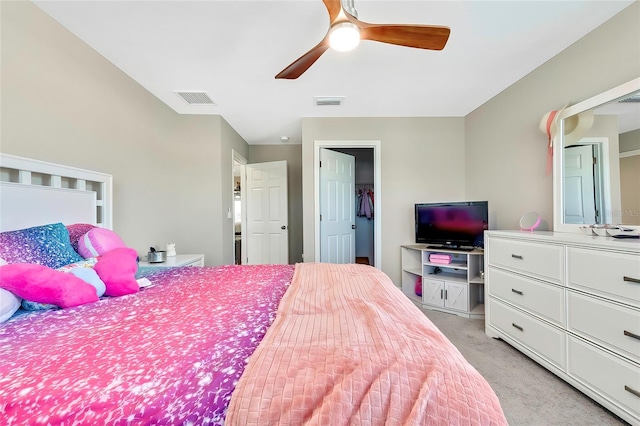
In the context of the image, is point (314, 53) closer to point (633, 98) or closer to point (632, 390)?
point (633, 98)

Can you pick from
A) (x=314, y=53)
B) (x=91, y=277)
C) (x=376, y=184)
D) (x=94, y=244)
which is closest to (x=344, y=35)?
(x=314, y=53)

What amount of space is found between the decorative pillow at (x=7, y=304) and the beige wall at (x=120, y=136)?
95 cm

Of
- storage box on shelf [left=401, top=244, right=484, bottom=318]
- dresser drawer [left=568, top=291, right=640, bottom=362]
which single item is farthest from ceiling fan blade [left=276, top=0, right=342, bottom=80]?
storage box on shelf [left=401, top=244, right=484, bottom=318]

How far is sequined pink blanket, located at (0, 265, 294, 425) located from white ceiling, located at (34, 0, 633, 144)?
1.76 meters

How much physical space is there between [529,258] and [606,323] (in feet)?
1.77

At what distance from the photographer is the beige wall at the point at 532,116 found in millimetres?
1624

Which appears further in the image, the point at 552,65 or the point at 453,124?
the point at 453,124

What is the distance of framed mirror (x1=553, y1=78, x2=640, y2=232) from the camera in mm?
1518

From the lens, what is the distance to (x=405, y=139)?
3.29 meters

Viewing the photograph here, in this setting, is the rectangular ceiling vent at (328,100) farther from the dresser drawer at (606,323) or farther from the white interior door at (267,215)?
the dresser drawer at (606,323)

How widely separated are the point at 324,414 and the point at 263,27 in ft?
6.97

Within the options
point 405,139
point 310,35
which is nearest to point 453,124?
point 405,139

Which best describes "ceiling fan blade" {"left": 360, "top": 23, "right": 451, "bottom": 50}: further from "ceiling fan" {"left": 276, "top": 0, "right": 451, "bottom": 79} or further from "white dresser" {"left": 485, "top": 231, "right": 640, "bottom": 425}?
"white dresser" {"left": 485, "top": 231, "right": 640, "bottom": 425}

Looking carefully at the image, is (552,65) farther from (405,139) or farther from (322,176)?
(322,176)
